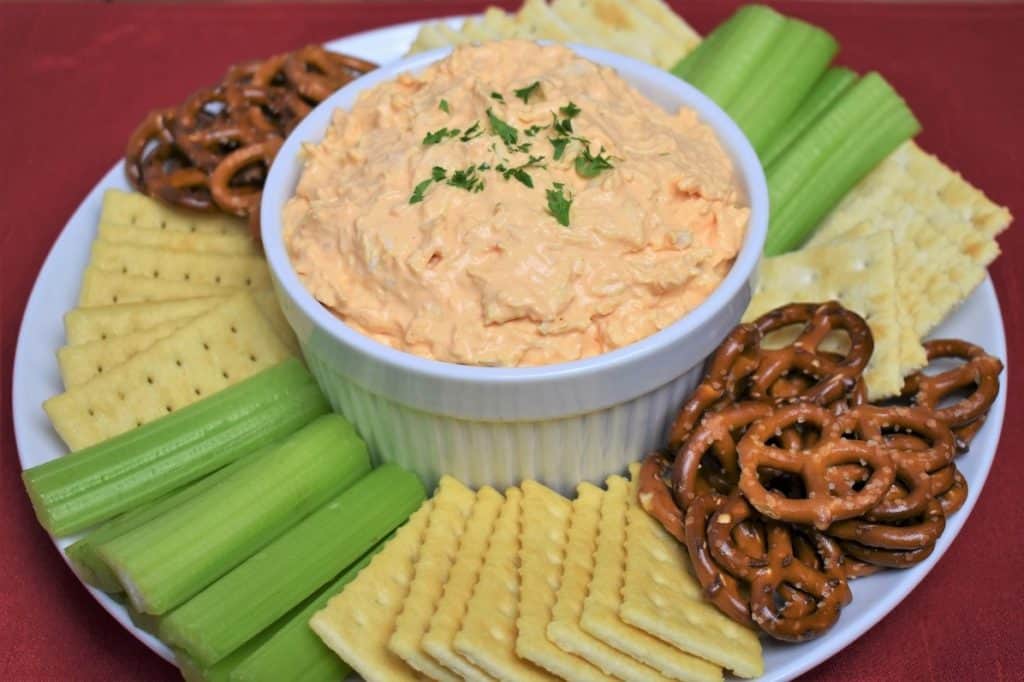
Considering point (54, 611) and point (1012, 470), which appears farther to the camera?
point (1012, 470)

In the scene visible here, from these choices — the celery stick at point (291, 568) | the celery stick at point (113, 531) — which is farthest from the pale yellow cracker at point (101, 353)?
the celery stick at point (291, 568)

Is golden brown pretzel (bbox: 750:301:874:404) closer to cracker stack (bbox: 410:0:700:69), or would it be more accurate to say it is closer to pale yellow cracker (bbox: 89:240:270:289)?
cracker stack (bbox: 410:0:700:69)

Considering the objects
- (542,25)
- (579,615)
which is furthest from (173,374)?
(542,25)

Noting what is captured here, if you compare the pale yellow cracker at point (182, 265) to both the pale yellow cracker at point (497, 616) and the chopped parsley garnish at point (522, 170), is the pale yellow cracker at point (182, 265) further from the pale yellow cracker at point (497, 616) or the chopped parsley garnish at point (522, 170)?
the pale yellow cracker at point (497, 616)

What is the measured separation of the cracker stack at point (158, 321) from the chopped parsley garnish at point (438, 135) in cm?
74

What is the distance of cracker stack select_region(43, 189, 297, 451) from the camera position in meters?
3.04

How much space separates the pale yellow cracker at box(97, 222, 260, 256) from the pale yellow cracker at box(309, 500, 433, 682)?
127cm

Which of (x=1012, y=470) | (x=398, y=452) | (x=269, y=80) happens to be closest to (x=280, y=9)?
(x=269, y=80)

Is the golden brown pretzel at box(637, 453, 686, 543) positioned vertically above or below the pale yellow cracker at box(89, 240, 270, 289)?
below

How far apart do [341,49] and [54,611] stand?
2268 mm

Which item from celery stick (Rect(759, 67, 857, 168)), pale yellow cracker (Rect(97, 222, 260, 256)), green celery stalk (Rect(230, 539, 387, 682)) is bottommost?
green celery stalk (Rect(230, 539, 387, 682))

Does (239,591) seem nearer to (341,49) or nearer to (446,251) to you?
(446,251)

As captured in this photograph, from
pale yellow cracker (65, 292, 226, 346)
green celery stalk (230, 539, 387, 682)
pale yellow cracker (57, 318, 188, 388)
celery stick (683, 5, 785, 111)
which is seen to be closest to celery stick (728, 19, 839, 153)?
celery stick (683, 5, 785, 111)

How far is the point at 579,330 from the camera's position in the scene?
2.63m
